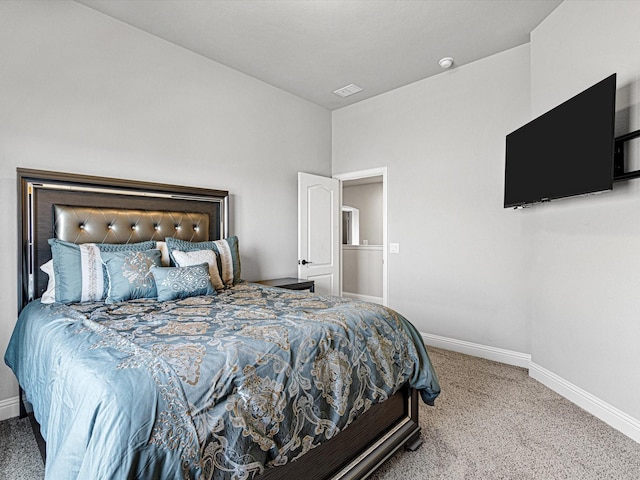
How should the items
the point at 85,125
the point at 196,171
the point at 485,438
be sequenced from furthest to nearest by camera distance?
the point at 196,171
the point at 85,125
the point at 485,438

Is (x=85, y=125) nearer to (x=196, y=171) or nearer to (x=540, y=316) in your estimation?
(x=196, y=171)

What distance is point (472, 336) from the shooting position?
351cm

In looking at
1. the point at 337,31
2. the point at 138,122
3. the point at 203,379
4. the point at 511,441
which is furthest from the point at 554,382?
the point at 138,122

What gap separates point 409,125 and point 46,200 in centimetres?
351

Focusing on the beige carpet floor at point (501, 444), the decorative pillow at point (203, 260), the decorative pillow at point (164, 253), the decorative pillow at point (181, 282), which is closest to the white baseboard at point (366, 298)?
the beige carpet floor at point (501, 444)

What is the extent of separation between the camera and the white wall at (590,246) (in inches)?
80.7

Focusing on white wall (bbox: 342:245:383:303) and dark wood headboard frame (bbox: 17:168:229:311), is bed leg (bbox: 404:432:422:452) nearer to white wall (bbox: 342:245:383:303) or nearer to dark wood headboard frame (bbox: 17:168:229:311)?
dark wood headboard frame (bbox: 17:168:229:311)

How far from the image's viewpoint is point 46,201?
2.39 metres

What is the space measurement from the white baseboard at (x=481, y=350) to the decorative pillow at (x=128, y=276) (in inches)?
115

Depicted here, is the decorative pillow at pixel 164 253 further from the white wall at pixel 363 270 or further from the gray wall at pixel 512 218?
the white wall at pixel 363 270

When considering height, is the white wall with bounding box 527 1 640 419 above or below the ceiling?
below

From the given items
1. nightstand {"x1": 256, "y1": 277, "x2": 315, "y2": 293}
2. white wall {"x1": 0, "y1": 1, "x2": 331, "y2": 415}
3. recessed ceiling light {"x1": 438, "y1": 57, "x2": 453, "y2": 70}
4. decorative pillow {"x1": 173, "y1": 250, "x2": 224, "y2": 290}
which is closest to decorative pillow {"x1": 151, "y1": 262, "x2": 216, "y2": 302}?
decorative pillow {"x1": 173, "y1": 250, "x2": 224, "y2": 290}

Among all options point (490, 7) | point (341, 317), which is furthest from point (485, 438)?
point (490, 7)

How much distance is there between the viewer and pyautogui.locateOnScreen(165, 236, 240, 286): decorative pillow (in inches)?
109
